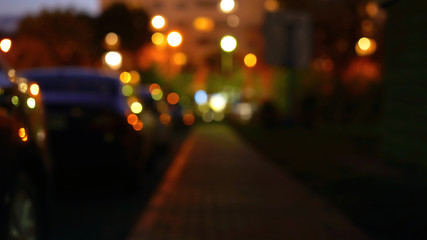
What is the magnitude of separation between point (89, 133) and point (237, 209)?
6.55 ft

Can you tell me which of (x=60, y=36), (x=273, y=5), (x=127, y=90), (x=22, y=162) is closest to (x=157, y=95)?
(x=127, y=90)

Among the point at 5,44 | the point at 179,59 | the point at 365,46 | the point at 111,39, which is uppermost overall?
the point at 179,59

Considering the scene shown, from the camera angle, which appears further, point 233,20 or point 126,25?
point 233,20

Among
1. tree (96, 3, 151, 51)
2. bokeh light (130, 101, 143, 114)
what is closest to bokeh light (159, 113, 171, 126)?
bokeh light (130, 101, 143, 114)

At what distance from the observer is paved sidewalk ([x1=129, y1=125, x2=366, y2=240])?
7035 millimetres

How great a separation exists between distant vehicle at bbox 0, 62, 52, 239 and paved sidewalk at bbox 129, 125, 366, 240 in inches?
51.8

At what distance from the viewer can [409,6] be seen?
12.7 metres

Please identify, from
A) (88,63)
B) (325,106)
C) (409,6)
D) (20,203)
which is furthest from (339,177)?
(88,63)

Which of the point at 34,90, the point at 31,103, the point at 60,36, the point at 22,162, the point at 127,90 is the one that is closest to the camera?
the point at 22,162

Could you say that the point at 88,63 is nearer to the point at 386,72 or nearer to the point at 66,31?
the point at 66,31

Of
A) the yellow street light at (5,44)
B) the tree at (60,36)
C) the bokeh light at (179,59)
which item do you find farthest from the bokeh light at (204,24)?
the yellow street light at (5,44)

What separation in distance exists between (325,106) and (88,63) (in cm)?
1594

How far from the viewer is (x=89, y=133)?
356 inches

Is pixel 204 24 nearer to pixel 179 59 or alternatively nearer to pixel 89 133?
pixel 179 59
